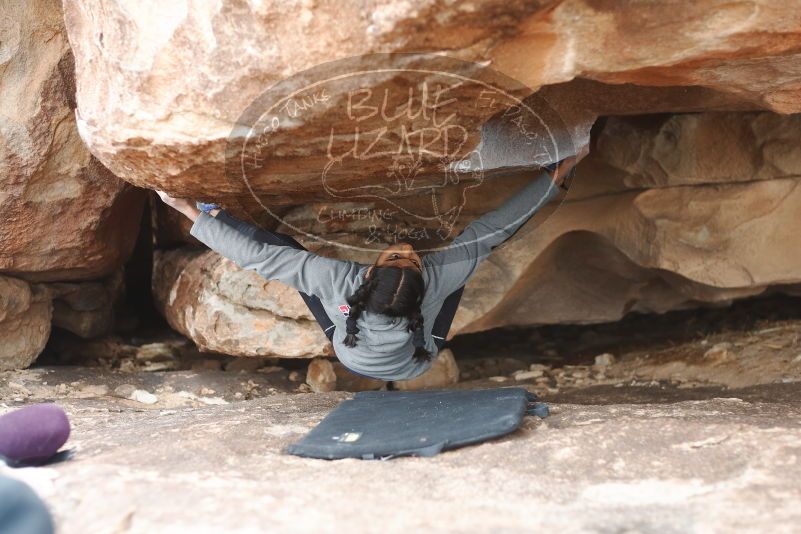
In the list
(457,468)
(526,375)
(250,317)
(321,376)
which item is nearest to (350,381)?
(321,376)

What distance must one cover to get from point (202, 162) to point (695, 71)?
1382 millimetres

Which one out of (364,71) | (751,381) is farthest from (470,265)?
(751,381)

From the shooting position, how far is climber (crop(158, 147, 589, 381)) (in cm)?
229

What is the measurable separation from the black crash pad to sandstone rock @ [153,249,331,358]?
2.09 feet

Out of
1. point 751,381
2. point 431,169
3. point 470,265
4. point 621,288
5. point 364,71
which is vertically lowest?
point 751,381

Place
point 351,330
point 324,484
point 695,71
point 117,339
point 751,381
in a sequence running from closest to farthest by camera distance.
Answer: point 324,484, point 695,71, point 351,330, point 751,381, point 117,339

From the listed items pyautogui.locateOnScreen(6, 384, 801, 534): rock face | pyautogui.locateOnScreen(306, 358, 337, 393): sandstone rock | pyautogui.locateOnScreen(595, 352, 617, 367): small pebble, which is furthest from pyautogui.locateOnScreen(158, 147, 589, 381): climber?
pyautogui.locateOnScreen(595, 352, 617, 367): small pebble

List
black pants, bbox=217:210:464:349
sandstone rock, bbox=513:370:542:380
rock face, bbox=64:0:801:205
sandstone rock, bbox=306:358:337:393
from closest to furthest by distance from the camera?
rock face, bbox=64:0:801:205, black pants, bbox=217:210:464:349, sandstone rock, bbox=306:358:337:393, sandstone rock, bbox=513:370:542:380

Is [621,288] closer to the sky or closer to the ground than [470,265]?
closer to the ground

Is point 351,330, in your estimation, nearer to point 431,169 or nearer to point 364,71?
point 431,169

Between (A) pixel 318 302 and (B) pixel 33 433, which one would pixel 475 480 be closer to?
(A) pixel 318 302

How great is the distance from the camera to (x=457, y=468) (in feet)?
5.98

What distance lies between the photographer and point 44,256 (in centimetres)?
304

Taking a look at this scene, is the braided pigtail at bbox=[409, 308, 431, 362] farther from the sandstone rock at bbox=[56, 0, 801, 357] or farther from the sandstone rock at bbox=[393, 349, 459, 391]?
the sandstone rock at bbox=[393, 349, 459, 391]
